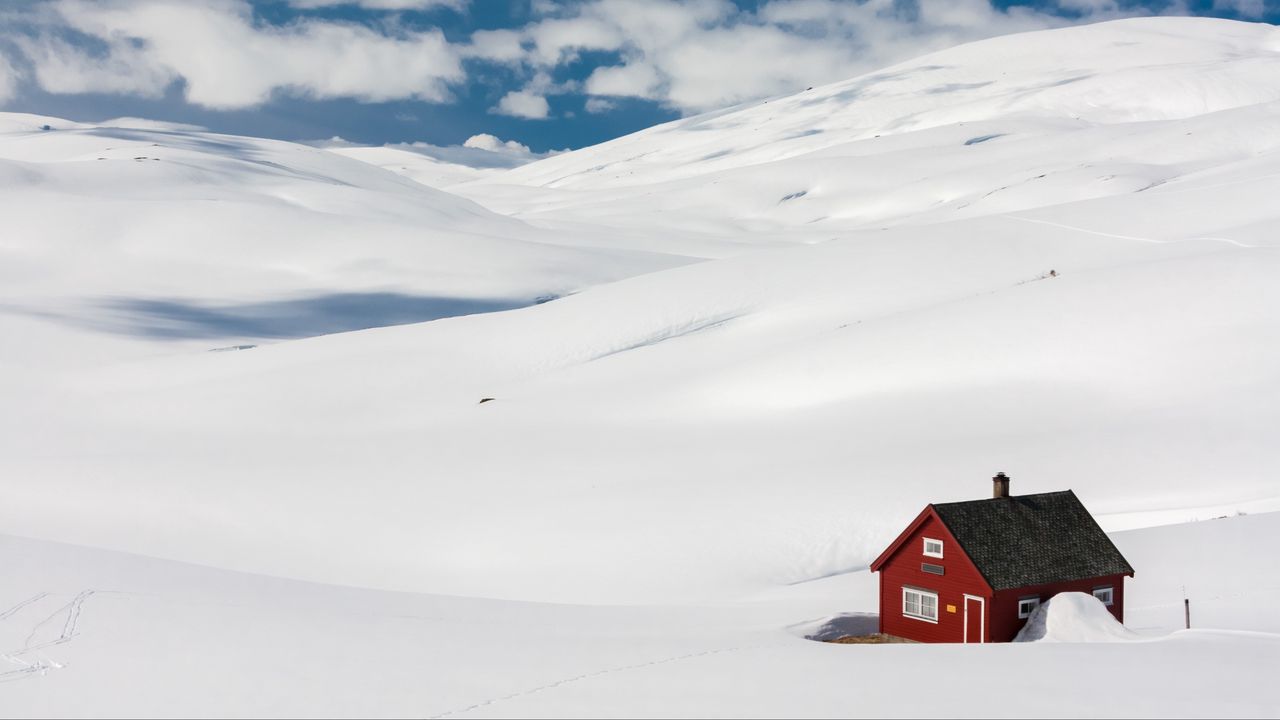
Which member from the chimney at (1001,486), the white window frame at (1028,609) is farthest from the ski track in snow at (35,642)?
the chimney at (1001,486)

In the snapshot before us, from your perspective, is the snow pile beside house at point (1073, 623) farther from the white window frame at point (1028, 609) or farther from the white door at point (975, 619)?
the white door at point (975, 619)

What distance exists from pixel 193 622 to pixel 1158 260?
3424 cm

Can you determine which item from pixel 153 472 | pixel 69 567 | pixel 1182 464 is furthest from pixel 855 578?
pixel 153 472

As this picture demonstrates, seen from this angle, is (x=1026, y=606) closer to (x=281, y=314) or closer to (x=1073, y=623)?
(x=1073, y=623)

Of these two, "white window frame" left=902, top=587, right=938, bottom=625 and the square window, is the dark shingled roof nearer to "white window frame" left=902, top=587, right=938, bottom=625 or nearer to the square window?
the square window

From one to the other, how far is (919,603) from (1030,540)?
6.23 feet

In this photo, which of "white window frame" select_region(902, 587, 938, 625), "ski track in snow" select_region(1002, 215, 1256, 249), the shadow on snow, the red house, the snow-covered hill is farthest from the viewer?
the shadow on snow

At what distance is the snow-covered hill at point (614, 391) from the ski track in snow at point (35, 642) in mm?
7182

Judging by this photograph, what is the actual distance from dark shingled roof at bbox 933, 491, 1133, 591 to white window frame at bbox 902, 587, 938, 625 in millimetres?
1117

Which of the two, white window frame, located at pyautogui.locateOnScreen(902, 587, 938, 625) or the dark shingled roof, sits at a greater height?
the dark shingled roof

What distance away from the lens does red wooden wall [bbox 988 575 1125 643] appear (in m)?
17.0

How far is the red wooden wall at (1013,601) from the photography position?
17.0m

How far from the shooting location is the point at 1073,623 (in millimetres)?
16656

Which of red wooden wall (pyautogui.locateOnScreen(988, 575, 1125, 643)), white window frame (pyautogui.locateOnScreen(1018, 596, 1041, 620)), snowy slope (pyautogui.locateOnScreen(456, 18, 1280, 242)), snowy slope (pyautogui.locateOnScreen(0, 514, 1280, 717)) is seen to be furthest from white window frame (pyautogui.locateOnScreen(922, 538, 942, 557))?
snowy slope (pyautogui.locateOnScreen(456, 18, 1280, 242))
